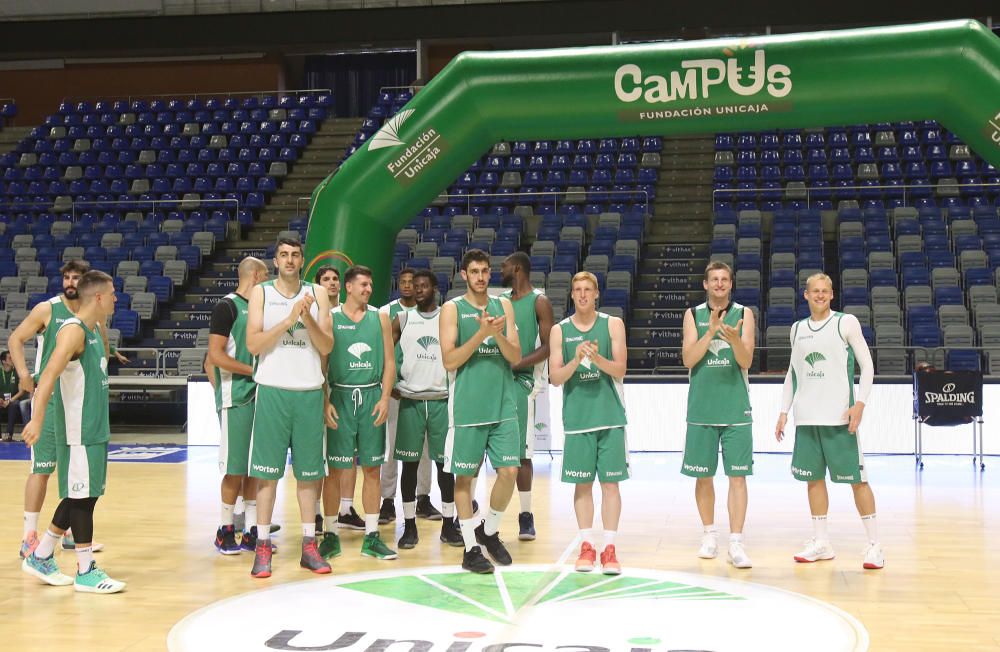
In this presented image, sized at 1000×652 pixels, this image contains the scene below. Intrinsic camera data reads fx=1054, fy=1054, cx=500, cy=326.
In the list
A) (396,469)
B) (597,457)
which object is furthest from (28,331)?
(597,457)

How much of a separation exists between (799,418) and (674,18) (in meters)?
17.3

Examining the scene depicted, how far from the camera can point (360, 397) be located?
6715mm

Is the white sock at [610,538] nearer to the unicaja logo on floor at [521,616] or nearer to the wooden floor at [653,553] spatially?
the unicaja logo on floor at [521,616]

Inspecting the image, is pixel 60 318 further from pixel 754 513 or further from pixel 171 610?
pixel 754 513

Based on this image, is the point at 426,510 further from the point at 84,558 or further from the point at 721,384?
the point at 84,558

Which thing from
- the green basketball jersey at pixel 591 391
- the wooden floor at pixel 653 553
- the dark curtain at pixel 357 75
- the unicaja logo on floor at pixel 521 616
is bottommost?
the wooden floor at pixel 653 553

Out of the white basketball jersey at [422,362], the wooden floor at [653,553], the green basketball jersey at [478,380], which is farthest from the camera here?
the white basketball jersey at [422,362]

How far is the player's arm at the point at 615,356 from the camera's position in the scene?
612 centimetres

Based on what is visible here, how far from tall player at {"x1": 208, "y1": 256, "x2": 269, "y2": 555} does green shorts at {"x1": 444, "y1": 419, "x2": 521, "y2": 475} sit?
138 cm

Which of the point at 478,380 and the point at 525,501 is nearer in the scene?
the point at 478,380

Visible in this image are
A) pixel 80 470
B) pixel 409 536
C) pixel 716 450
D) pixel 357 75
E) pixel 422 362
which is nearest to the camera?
pixel 80 470

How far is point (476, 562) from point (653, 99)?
3.97 meters

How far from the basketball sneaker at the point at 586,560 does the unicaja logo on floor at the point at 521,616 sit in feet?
0.21

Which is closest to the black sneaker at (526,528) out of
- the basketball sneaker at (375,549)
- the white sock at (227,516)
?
the basketball sneaker at (375,549)
